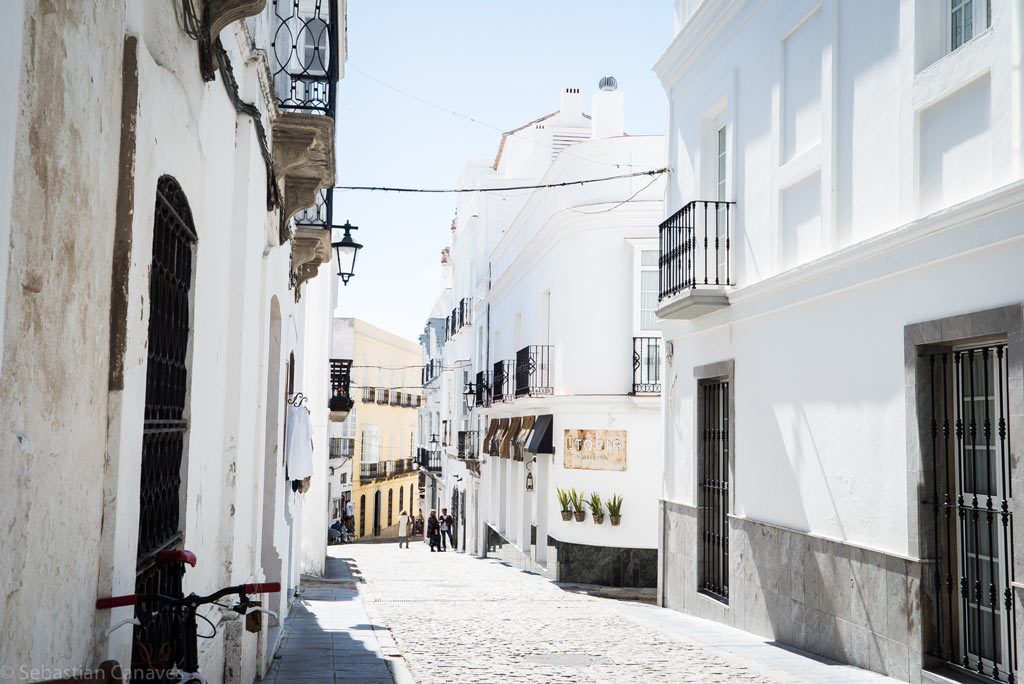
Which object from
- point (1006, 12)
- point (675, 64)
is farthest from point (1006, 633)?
point (675, 64)

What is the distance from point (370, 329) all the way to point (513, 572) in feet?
101

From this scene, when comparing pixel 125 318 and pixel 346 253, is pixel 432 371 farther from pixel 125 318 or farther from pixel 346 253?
pixel 125 318

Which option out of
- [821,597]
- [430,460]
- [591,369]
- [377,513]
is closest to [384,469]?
[377,513]

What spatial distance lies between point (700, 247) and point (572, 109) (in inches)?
751

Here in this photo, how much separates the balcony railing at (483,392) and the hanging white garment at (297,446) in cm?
1367

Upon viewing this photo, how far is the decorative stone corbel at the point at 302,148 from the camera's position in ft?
28.3

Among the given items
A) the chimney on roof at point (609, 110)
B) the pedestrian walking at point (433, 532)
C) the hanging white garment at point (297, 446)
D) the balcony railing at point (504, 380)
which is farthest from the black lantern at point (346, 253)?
the pedestrian walking at point (433, 532)

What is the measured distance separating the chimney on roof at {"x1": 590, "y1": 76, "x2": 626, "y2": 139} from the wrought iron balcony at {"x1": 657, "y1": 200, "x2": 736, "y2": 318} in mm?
12124

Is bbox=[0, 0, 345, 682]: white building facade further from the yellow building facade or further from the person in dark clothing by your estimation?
the yellow building facade

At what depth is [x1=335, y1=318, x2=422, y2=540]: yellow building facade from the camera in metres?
50.8

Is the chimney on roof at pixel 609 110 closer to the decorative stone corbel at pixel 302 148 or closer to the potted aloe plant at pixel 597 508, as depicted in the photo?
the potted aloe plant at pixel 597 508

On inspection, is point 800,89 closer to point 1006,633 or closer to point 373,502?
point 1006,633

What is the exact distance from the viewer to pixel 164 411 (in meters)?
4.60

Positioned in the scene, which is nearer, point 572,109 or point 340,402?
point 340,402
